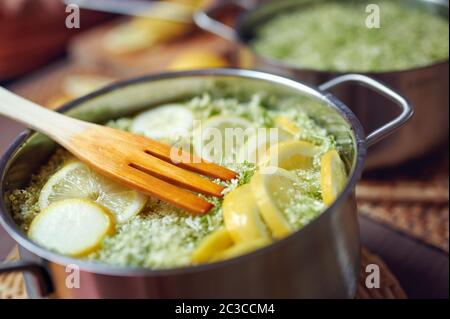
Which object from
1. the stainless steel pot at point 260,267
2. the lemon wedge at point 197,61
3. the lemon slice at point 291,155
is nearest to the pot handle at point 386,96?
the stainless steel pot at point 260,267

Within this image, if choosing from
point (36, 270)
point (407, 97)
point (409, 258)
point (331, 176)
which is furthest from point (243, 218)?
point (407, 97)

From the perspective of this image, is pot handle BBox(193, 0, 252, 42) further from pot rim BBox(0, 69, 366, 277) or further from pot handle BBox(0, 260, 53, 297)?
pot handle BBox(0, 260, 53, 297)

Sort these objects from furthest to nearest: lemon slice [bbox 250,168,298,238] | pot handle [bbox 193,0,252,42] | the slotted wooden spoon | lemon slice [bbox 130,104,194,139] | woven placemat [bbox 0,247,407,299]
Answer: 1. pot handle [bbox 193,0,252,42]
2. lemon slice [bbox 130,104,194,139]
3. woven placemat [bbox 0,247,407,299]
4. the slotted wooden spoon
5. lemon slice [bbox 250,168,298,238]

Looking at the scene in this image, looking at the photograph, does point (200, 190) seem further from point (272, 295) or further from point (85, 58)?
point (85, 58)

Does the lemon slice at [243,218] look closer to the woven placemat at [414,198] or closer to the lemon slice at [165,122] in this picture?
the lemon slice at [165,122]

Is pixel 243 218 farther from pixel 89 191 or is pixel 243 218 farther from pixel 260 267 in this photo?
pixel 89 191

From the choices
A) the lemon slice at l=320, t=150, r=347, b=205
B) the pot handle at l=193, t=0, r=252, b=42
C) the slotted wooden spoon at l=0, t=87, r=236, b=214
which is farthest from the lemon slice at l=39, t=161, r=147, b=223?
the pot handle at l=193, t=0, r=252, b=42
